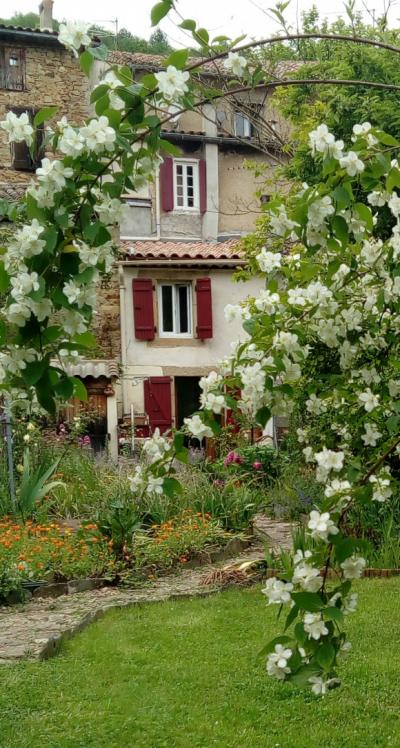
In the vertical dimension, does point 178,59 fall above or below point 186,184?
below

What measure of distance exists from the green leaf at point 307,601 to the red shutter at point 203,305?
1624 centimetres

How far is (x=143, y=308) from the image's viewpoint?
1791cm

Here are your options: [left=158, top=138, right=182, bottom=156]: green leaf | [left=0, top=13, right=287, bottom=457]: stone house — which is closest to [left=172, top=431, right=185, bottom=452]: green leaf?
[left=158, top=138, right=182, bottom=156]: green leaf

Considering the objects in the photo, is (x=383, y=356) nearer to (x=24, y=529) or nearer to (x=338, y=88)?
(x=24, y=529)

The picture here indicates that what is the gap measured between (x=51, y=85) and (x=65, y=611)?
17053 mm

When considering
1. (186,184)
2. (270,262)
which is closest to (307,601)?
(270,262)

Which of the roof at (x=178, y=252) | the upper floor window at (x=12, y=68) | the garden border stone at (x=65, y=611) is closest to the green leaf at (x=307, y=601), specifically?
the garden border stone at (x=65, y=611)

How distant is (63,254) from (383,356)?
1.33m

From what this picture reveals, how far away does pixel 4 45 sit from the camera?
63.8ft

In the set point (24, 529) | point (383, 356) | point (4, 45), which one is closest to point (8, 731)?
→ point (383, 356)

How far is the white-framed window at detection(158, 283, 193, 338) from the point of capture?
60.1 ft

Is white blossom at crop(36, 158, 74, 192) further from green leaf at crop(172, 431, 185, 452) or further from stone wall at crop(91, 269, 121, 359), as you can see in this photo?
stone wall at crop(91, 269, 121, 359)

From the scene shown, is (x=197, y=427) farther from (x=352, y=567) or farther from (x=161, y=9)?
(x=161, y=9)

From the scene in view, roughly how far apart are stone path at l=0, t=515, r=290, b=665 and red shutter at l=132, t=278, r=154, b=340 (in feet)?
36.6
